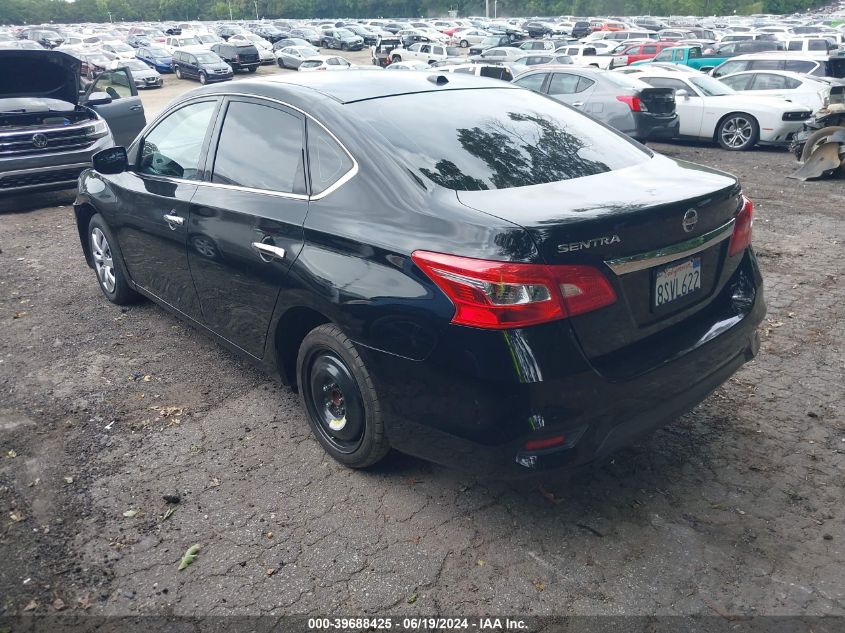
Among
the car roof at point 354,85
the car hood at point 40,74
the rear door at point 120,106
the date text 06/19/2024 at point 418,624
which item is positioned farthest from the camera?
the rear door at point 120,106

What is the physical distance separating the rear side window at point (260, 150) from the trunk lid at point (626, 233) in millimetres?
1008

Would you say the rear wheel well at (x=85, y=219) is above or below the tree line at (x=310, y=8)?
below

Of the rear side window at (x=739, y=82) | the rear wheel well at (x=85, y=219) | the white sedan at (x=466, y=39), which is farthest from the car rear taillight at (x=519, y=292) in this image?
the white sedan at (x=466, y=39)

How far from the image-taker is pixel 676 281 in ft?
9.71

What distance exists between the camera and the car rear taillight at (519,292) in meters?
2.58

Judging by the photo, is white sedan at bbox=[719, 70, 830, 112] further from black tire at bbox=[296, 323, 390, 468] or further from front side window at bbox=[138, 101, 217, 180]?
black tire at bbox=[296, 323, 390, 468]

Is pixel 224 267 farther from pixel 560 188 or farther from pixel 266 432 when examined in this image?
pixel 560 188

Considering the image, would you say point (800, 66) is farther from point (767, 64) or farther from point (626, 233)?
point (626, 233)

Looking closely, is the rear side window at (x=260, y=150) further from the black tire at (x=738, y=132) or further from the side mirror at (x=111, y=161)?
the black tire at (x=738, y=132)

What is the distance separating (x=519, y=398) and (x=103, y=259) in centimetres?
432

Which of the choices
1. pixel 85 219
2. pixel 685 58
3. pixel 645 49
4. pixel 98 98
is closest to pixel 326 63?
pixel 645 49

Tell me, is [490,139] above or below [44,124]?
above

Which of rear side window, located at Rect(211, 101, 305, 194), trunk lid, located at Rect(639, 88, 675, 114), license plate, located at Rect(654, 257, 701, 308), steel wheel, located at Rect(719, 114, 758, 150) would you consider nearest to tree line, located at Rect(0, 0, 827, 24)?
steel wheel, located at Rect(719, 114, 758, 150)

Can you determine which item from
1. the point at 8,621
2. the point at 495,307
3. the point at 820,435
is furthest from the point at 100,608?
the point at 820,435
